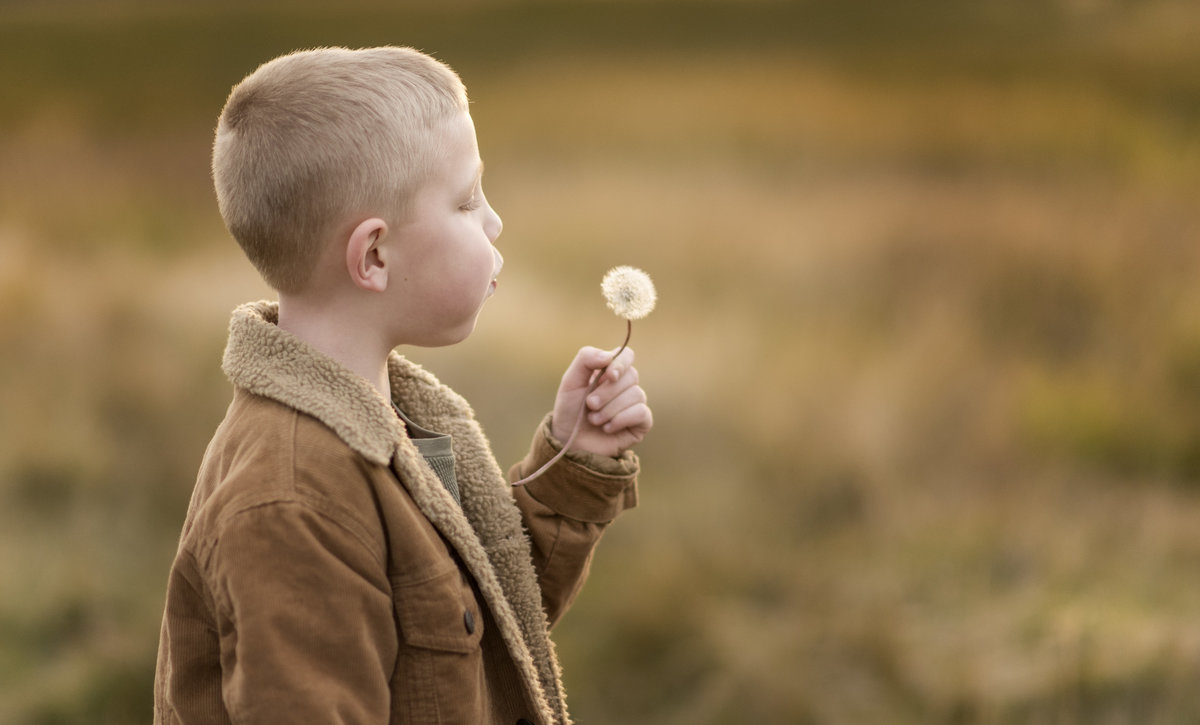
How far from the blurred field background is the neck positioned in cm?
232

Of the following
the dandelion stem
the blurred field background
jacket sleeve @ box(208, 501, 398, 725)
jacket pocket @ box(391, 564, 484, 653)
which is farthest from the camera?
the blurred field background

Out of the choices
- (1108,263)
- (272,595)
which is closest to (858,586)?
(1108,263)

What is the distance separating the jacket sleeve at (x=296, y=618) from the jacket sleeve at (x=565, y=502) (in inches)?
20.3

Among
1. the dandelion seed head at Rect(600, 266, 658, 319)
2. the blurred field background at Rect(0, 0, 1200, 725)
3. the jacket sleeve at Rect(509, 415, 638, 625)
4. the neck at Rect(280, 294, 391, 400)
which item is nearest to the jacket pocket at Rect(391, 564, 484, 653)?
the neck at Rect(280, 294, 391, 400)

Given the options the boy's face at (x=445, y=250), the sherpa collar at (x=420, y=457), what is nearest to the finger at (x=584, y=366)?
the sherpa collar at (x=420, y=457)

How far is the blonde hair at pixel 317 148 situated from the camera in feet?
4.62

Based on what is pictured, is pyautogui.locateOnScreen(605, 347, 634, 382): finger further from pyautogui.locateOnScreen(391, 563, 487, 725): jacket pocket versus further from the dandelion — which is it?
pyautogui.locateOnScreen(391, 563, 487, 725): jacket pocket

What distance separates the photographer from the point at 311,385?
4.67ft

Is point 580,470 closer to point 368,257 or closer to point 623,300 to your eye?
point 623,300

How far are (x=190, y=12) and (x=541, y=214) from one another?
178 centimetres

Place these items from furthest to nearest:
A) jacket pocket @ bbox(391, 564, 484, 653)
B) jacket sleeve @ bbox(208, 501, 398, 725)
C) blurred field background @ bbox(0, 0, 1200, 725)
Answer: blurred field background @ bbox(0, 0, 1200, 725)
jacket pocket @ bbox(391, 564, 484, 653)
jacket sleeve @ bbox(208, 501, 398, 725)

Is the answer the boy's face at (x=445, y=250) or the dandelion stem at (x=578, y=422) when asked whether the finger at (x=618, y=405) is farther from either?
the boy's face at (x=445, y=250)

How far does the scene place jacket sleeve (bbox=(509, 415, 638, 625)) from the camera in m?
1.80

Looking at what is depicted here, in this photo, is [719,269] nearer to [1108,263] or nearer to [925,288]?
[925,288]
